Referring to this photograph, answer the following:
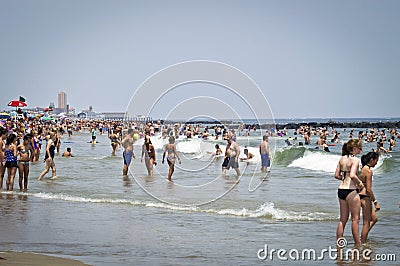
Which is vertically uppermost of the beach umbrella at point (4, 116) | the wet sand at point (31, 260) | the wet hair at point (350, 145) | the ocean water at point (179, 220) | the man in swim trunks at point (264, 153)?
the beach umbrella at point (4, 116)

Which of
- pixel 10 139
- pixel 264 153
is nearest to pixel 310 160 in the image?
pixel 264 153

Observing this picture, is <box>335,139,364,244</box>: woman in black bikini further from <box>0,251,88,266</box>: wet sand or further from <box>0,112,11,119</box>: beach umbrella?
<box>0,112,11,119</box>: beach umbrella

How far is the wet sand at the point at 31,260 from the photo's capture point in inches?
263

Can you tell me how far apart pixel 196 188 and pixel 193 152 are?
24.7 m

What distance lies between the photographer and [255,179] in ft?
62.6

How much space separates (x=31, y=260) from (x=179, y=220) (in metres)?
3.93

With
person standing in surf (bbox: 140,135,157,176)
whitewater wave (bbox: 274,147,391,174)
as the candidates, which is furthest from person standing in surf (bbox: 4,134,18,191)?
whitewater wave (bbox: 274,147,391,174)

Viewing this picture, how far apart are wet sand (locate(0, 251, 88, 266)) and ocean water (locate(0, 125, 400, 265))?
0.26 meters

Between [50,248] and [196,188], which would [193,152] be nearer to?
[196,188]

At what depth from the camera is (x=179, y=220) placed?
1039 centimetres

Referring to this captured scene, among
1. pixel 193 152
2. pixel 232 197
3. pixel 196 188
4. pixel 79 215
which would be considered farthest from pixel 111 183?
pixel 193 152

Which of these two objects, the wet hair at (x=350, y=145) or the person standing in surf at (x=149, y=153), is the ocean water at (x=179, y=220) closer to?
the person standing in surf at (x=149, y=153)

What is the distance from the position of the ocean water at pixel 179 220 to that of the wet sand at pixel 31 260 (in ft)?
0.86

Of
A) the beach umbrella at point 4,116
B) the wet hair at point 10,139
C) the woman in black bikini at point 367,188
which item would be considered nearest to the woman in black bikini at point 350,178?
the woman in black bikini at point 367,188
